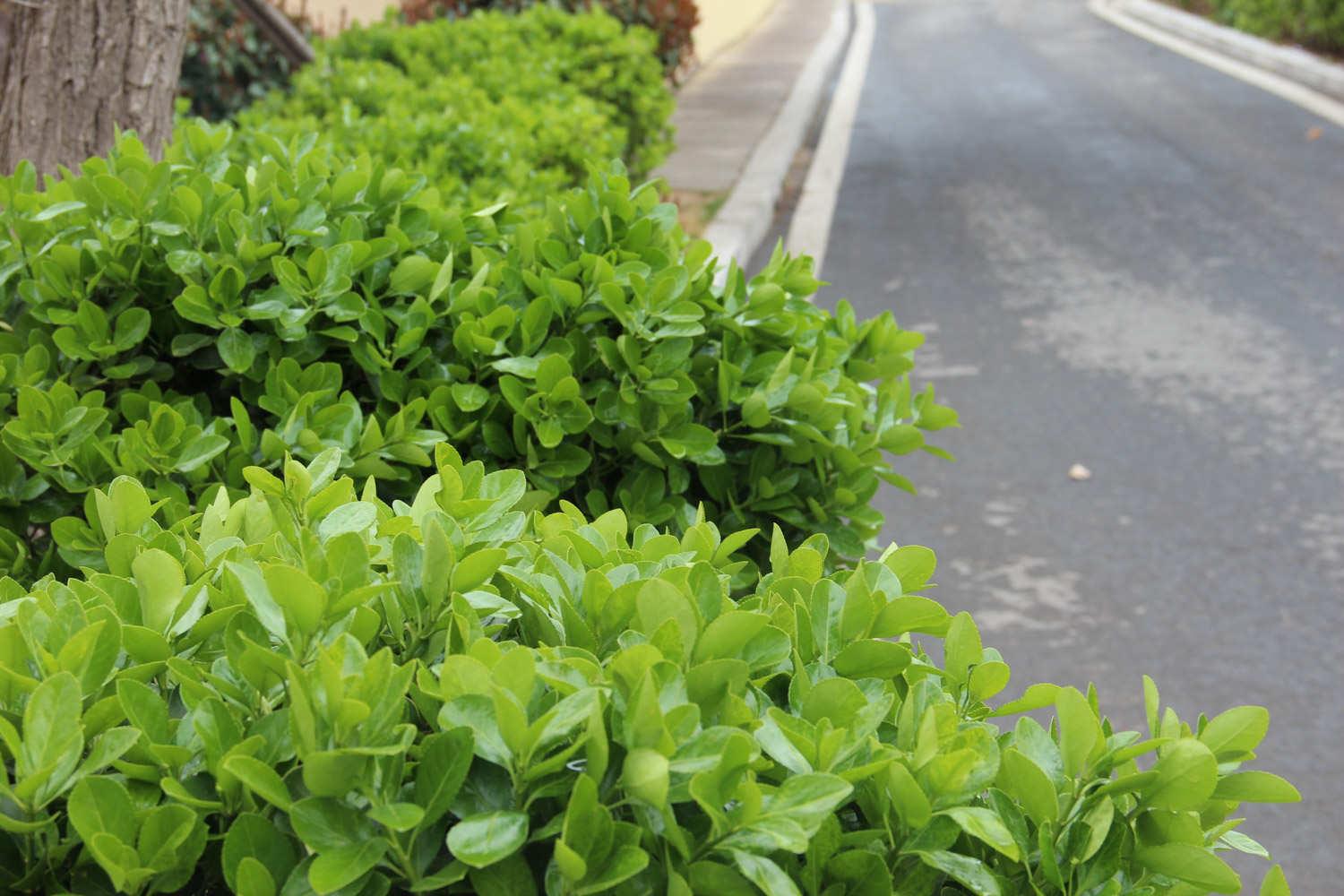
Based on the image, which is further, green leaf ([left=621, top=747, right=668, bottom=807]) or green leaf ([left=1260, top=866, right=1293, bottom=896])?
green leaf ([left=1260, top=866, right=1293, bottom=896])

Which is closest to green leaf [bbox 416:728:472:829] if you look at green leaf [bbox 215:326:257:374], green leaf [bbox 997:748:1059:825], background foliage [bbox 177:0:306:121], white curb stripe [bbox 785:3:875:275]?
green leaf [bbox 997:748:1059:825]

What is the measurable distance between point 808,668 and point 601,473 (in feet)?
3.88

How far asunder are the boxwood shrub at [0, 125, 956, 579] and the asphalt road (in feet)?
6.49

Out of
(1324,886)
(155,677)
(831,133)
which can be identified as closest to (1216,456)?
(1324,886)

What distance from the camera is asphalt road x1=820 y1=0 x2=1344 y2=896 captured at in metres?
4.14

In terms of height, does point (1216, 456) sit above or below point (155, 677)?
below

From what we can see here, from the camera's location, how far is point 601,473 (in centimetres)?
252

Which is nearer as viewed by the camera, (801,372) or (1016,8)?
(801,372)

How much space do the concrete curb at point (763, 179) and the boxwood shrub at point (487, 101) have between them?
682 millimetres

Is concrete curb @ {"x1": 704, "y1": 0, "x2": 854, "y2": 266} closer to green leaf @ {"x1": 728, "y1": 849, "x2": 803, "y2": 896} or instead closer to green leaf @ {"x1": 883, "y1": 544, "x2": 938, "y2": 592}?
green leaf @ {"x1": 883, "y1": 544, "x2": 938, "y2": 592}

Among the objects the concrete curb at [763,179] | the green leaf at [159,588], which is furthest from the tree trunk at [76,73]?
the green leaf at [159,588]

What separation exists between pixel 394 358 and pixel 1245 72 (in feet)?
53.9

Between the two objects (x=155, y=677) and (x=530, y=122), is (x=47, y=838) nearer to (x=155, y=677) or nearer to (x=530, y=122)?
(x=155, y=677)

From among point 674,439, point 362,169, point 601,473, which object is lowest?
point 601,473
